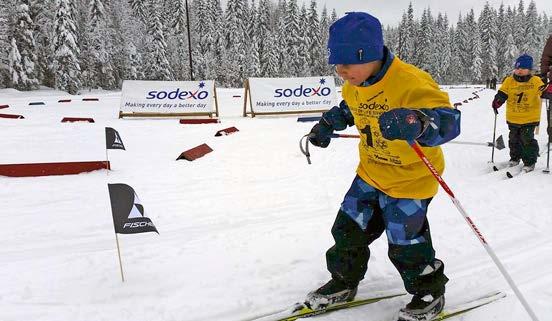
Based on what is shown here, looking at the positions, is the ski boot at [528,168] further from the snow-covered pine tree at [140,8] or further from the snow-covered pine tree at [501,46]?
the snow-covered pine tree at [501,46]

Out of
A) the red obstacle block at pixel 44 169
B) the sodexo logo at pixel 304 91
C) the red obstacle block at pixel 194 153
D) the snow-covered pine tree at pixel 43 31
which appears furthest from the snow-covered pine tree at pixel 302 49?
the red obstacle block at pixel 44 169

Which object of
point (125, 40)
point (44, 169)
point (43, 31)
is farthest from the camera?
point (125, 40)

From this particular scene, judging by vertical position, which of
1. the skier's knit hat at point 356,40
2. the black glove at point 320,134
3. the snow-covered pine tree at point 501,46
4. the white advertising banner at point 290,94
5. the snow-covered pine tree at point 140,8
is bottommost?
the snow-covered pine tree at point 501,46

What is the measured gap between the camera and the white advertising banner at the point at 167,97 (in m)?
16.2

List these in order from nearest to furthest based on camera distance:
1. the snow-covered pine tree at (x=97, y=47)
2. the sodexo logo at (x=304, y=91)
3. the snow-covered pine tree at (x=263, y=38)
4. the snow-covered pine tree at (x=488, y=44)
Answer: the sodexo logo at (x=304, y=91) < the snow-covered pine tree at (x=97, y=47) < the snow-covered pine tree at (x=263, y=38) < the snow-covered pine tree at (x=488, y=44)

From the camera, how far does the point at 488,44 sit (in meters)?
73.4

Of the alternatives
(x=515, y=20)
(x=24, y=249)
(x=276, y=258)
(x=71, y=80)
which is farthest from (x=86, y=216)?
(x=515, y=20)

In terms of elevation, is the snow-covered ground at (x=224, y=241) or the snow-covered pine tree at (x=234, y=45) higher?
the snow-covered ground at (x=224, y=241)

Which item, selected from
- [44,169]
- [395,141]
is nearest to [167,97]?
[44,169]

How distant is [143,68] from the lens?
2050 inches

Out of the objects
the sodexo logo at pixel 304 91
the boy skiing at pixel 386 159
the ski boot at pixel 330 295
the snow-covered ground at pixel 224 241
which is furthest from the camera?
the sodexo logo at pixel 304 91

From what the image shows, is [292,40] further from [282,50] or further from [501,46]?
[501,46]

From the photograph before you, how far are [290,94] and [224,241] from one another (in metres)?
13.9

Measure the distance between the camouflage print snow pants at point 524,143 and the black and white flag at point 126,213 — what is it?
6.38m
